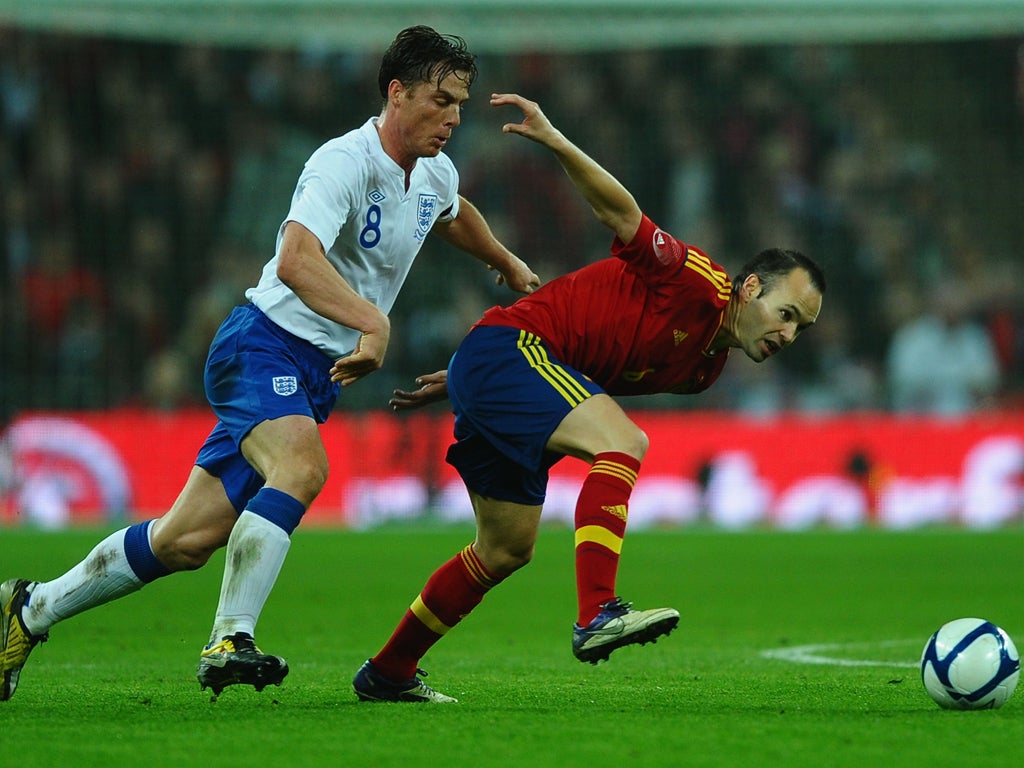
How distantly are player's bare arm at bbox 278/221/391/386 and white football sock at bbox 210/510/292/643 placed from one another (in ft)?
1.81

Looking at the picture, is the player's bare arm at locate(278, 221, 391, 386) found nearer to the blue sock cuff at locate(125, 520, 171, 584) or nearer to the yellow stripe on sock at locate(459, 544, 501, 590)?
the yellow stripe on sock at locate(459, 544, 501, 590)

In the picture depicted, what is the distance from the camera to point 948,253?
20.9 metres

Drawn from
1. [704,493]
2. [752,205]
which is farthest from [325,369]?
[752,205]

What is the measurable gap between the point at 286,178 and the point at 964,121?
9307 mm

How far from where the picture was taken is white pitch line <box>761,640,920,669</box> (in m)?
7.22

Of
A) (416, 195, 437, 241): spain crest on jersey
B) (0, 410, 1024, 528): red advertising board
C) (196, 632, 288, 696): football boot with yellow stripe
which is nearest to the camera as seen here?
(196, 632, 288, 696): football boot with yellow stripe

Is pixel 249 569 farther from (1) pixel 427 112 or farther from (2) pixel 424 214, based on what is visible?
(1) pixel 427 112

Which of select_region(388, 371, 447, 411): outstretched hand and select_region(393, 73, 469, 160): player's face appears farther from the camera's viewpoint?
select_region(388, 371, 447, 411): outstretched hand

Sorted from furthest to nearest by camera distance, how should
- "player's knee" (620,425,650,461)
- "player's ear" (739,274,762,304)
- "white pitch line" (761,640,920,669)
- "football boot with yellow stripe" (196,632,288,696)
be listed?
"white pitch line" (761,640,920,669) < "player's ear" (739,274,762,304) < "player's knee" (620,425,650,461) < "football boot with yellow stripe" (196,632,288,696)

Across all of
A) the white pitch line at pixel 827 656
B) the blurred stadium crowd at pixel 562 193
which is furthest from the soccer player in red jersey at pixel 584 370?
the blurred stadium crowd at pixel 562 193

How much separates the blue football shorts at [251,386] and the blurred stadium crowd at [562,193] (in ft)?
40.5

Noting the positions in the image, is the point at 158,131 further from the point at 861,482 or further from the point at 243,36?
the point at 861,482

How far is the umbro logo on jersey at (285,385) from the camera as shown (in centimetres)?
549

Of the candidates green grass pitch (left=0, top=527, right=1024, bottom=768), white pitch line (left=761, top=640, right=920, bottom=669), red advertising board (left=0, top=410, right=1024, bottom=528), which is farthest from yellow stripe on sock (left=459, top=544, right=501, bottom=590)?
red advertising board (left=0, top=410, right=1024, bottom=528)
